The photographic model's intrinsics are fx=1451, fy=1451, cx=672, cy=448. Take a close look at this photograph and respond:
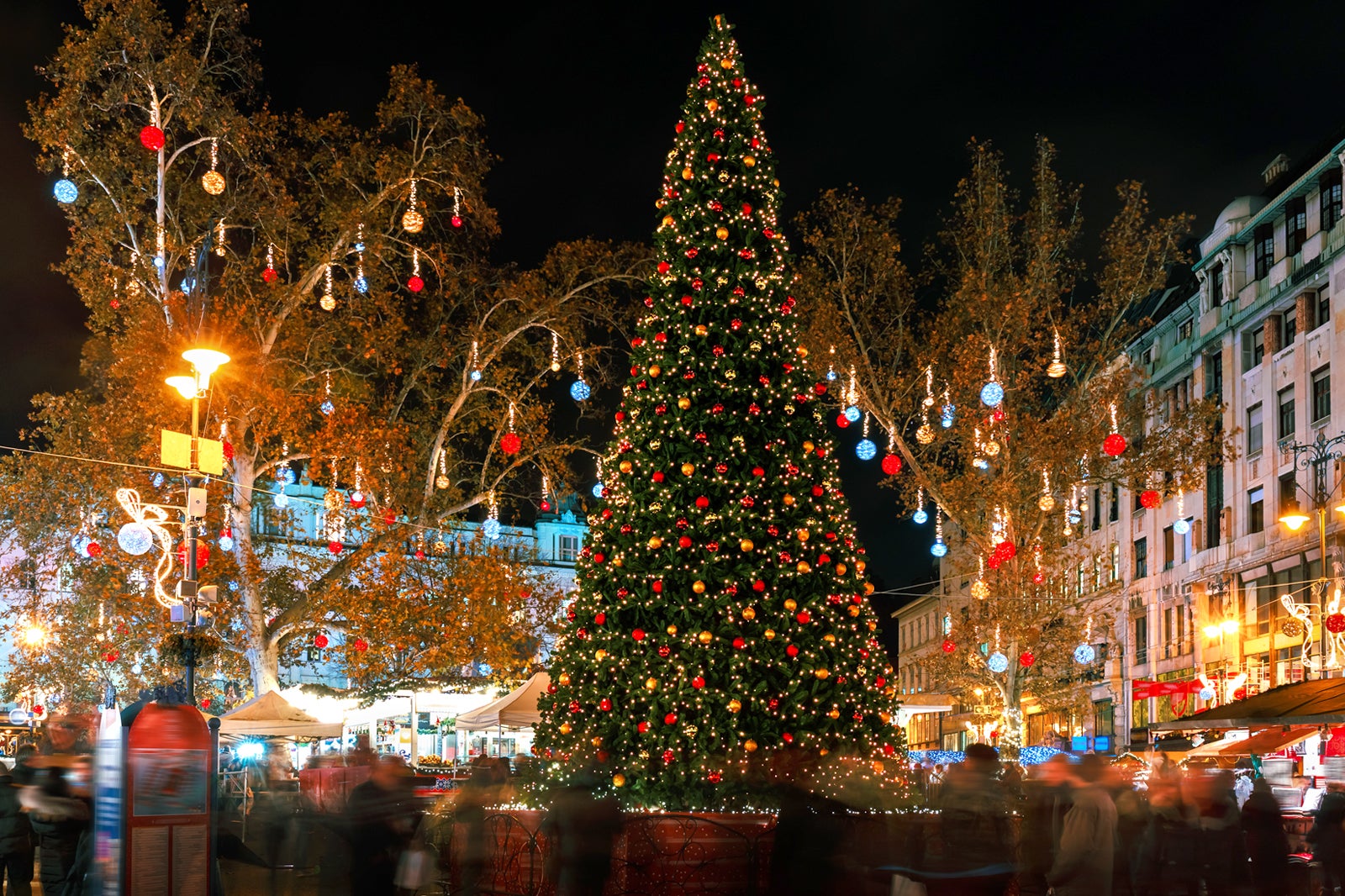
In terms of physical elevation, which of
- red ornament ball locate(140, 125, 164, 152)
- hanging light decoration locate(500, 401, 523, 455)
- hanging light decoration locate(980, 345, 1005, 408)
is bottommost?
hanging light decoration locate(500, 401, 523, 455)

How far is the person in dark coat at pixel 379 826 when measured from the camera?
9.50 m

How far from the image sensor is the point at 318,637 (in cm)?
2814

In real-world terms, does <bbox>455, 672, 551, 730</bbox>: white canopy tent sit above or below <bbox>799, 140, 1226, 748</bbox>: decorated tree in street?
below

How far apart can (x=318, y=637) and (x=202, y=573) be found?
2.53 metres

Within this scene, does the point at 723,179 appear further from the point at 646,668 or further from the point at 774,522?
the point at 646,668

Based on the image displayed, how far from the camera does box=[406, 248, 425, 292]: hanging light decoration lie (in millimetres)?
25797

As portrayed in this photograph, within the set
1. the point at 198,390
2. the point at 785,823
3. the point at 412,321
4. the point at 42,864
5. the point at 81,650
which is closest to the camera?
the point at 785,823

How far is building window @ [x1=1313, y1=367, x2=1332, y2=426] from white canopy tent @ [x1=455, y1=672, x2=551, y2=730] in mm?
23283

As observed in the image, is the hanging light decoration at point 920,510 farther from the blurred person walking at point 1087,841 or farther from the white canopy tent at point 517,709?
the blurred person walking at point 1087,841

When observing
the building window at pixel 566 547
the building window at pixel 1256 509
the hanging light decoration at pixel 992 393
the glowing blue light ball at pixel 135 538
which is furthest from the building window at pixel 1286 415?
the building window at pixel 566 547

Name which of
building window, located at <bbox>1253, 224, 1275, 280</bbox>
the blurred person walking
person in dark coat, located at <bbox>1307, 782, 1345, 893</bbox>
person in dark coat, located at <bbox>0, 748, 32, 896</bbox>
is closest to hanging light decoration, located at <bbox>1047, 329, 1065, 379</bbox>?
building window, located at <bbox>1253, 224, 1275, 280</bbox>

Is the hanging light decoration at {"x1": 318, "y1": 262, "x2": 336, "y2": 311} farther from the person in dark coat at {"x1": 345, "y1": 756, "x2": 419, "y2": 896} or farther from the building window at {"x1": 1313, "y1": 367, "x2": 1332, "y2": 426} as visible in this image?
the building window at {"x1": 1313, "y1": 367, "x2": 1332, "y2": 426}

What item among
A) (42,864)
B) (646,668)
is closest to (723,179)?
(646,668)

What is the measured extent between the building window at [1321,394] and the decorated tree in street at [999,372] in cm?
727
